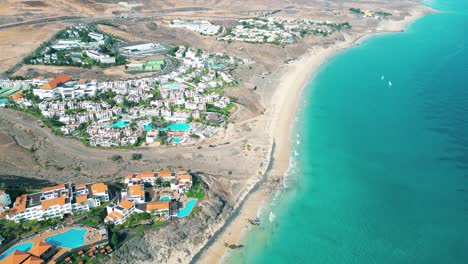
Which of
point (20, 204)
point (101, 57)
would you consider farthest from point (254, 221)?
point (101, 57)

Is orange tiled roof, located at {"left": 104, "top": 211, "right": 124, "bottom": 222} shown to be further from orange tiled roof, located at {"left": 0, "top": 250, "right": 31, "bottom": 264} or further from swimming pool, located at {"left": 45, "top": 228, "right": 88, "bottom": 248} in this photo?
orange tiled roof, located at {"left": 0, "top": 250, "right": 31, "bottom": 264}

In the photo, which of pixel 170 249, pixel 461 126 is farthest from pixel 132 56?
pixel 461 126

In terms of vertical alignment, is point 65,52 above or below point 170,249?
above

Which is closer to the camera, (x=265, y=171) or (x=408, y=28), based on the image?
(x=265, y=171)

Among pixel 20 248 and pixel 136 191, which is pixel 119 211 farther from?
pixel 20 248

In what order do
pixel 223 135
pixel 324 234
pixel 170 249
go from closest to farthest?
pixel 170 249 < pixel 324 234 < pixel 223 135

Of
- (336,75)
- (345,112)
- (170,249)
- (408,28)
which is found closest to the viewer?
(170,249)

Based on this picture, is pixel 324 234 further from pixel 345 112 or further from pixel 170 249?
pixel 345 112

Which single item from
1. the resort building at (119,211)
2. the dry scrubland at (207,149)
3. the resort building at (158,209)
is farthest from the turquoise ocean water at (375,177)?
the resort building at (119,211)
